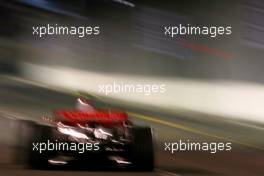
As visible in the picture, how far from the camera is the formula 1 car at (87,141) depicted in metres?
2.94

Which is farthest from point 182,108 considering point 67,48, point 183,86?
point 67,48

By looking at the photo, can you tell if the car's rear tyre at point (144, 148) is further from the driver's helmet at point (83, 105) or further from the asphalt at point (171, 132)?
the driver's helmet at point (83, 105)

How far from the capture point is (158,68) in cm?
294

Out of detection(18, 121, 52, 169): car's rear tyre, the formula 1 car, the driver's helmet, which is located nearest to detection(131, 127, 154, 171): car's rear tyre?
the formula 1 car

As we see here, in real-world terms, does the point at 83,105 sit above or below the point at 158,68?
below

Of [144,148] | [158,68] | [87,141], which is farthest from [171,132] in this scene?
[87,141]

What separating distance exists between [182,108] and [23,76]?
898 millimetres

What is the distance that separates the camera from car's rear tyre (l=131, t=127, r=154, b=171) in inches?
115

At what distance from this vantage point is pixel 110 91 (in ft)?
9.70

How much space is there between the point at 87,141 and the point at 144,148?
32cm

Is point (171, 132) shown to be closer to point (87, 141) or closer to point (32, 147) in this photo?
point (87, 141)

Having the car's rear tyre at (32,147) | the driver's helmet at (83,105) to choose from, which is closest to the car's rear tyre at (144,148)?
the driver's helmet at (83,105)

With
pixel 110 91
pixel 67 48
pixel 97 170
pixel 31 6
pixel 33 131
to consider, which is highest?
pixel 31 6

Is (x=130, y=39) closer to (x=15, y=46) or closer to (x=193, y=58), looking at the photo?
(x=193, y=58)
